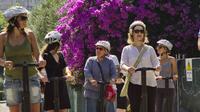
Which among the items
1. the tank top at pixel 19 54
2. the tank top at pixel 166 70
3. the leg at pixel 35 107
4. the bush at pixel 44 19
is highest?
the bush at pixel 44 19

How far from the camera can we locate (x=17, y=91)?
7.73 meters

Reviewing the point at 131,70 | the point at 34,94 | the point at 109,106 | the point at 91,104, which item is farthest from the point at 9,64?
the point at 109,106

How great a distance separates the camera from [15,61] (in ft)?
25.8

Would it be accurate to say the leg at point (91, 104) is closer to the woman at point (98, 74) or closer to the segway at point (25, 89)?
the woman at point (98, 74)

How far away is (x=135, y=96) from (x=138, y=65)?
1.46 feet

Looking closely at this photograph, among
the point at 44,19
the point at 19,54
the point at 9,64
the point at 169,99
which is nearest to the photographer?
the point at 9,64

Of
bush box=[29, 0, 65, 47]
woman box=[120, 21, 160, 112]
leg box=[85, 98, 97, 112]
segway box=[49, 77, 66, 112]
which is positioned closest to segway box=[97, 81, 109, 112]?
leg box=[85, 98, 97, 112]

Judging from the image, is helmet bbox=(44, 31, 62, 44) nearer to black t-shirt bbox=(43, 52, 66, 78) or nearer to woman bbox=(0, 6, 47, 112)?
black t-shirt bbox=(43, 52, 66, 78)

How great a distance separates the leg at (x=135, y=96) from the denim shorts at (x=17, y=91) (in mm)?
1460

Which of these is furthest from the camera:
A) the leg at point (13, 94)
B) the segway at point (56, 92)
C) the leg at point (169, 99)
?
the leg at point (169, 99)

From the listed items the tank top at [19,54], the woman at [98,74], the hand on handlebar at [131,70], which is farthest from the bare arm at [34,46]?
the woman at [98,74]

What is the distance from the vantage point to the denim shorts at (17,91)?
7.73 metres

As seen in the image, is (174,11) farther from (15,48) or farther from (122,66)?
(15,48)

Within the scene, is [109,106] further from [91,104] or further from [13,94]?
[13,94]
